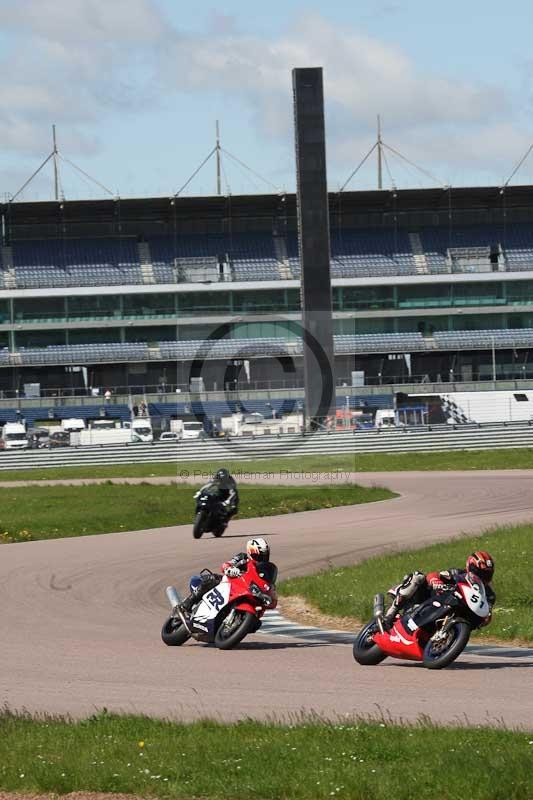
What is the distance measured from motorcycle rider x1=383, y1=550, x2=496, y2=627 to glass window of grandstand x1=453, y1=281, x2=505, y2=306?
81.4 metres

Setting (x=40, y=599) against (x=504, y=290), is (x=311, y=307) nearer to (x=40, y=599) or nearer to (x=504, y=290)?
(x=504, y=290)

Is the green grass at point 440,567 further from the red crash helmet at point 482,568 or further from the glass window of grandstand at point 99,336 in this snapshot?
the glass window of grandstand at point 99,336

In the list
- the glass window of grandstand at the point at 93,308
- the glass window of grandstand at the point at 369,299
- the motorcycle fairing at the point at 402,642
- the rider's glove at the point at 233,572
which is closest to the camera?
the motorcycle fairing at the point at 402,642

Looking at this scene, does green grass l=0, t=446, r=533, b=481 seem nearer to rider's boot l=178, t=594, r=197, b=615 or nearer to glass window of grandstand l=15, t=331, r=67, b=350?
glass window of grandstand l=15, t=331, r=67, b=350

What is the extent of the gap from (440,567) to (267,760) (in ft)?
39.0

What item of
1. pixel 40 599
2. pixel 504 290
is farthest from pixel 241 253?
pixel 40 599

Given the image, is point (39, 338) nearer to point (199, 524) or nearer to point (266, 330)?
point (266, 330)

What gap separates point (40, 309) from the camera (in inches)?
3573

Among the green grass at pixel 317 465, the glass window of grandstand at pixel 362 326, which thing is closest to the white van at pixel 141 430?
the green grass at pixel 317 465

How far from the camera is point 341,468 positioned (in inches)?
2165

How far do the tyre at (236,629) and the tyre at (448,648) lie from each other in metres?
2.59

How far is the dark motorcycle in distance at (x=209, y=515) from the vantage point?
28.4 m

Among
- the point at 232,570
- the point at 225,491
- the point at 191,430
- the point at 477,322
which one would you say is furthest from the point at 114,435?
the point at 232,570

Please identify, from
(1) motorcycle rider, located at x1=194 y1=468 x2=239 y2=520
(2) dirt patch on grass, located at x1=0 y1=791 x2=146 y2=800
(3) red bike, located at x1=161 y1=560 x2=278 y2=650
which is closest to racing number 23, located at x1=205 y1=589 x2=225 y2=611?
(3) red bike, located at x1=161 y1=560 x2=278 y2=650
